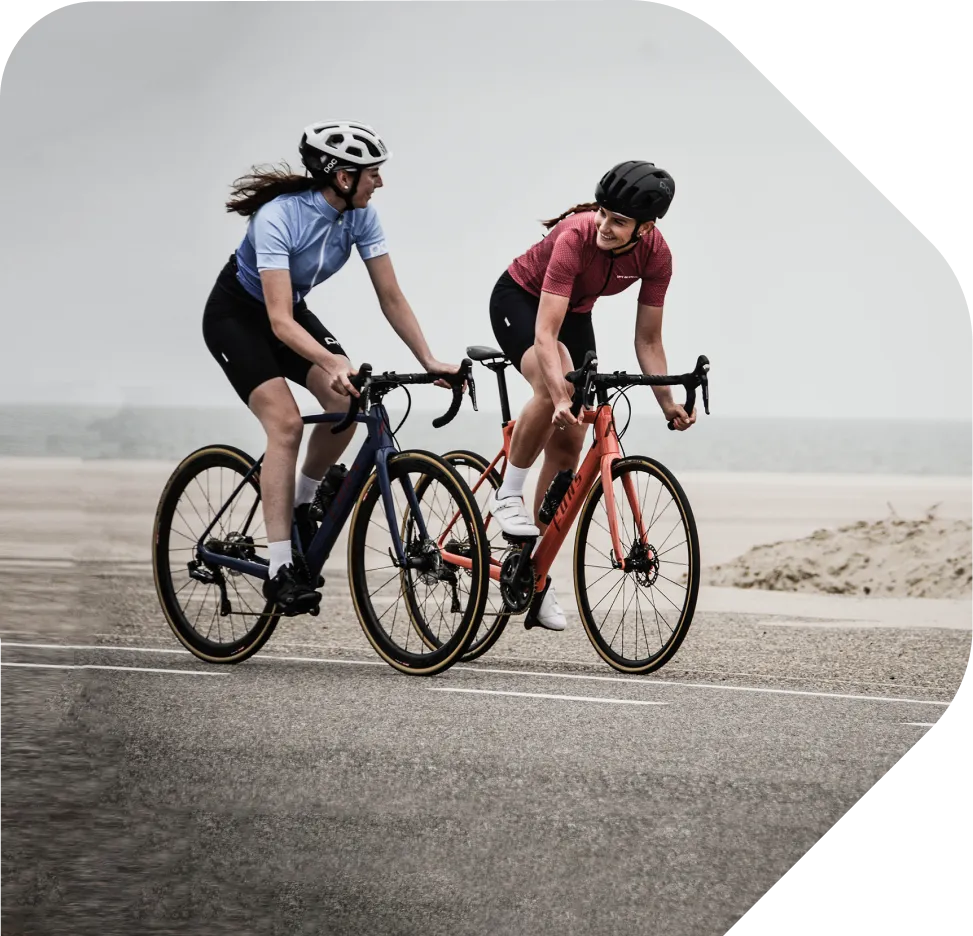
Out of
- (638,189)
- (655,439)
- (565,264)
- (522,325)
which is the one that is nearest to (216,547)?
(522,325)

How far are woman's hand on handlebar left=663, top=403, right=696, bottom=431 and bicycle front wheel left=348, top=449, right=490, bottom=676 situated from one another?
32.6 inches

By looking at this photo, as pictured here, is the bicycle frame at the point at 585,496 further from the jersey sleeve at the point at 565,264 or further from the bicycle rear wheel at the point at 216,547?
the bicycle rear wheel at the point at 216,547

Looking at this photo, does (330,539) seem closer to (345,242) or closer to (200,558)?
(200,558)

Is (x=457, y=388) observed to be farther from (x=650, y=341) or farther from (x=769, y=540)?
(x=769, y=540)

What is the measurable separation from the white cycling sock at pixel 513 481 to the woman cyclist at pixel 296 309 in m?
0.69

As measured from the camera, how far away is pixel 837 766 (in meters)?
3.76

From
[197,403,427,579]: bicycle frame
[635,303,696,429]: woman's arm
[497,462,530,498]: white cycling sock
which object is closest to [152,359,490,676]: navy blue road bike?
[197,403,427,579]: bicycle frame

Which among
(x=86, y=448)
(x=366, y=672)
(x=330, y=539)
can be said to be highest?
(x=86, y=448)

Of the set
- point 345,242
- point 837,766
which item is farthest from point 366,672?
point 837,766

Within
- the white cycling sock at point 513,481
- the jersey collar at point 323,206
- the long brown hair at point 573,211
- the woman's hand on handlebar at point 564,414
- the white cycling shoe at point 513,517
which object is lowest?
the white cycling shoe at point 513,517

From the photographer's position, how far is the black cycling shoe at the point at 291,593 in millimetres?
4957

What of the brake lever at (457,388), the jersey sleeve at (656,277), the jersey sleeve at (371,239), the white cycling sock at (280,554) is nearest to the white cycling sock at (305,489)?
the white cycling sock at (280,554)

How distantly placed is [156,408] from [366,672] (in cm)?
299

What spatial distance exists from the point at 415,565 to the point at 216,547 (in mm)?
936
